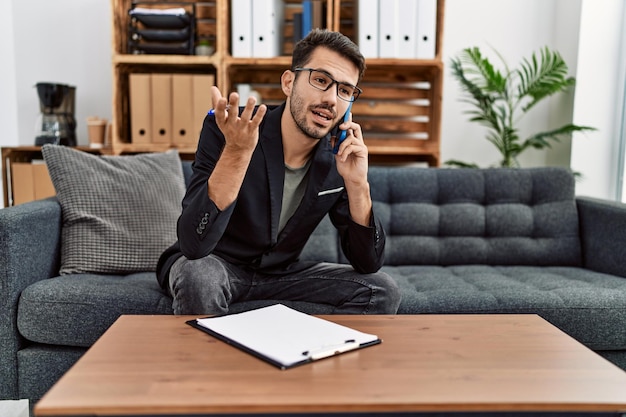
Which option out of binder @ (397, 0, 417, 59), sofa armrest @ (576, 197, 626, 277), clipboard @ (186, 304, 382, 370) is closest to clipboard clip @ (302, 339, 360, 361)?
clipboard @ (186, 304, 382, 370)

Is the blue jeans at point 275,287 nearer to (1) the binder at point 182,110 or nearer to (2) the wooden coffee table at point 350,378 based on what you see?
(2) the wooden coffee table at point 350,378

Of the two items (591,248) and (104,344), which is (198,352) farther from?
(591,248)

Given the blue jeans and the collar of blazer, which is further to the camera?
the collar of blazer

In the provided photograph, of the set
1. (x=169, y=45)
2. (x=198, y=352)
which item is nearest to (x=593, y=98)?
(x=169, y=45)

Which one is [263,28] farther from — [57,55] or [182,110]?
[57,55]

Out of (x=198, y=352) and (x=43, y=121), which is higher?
(x=43, y=121)

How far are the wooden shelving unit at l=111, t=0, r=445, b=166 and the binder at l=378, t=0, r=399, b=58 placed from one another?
43 mm

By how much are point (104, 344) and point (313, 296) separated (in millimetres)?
692

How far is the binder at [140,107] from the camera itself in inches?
98.8

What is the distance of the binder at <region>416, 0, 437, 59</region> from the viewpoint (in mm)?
2436

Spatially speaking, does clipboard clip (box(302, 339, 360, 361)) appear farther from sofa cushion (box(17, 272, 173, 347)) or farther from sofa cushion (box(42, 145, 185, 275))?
sofa cushion (box(42, 145, 185, 275))

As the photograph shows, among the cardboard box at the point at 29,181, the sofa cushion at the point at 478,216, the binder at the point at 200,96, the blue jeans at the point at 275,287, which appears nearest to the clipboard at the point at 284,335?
the blue jeans at the point at 275,287

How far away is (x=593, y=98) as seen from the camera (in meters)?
2.76

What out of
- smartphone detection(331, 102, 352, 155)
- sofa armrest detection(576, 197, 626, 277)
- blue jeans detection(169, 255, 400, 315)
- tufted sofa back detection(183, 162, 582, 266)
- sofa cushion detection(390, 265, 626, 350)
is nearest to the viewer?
blue jeans detection(169, 255, 400, 315)
